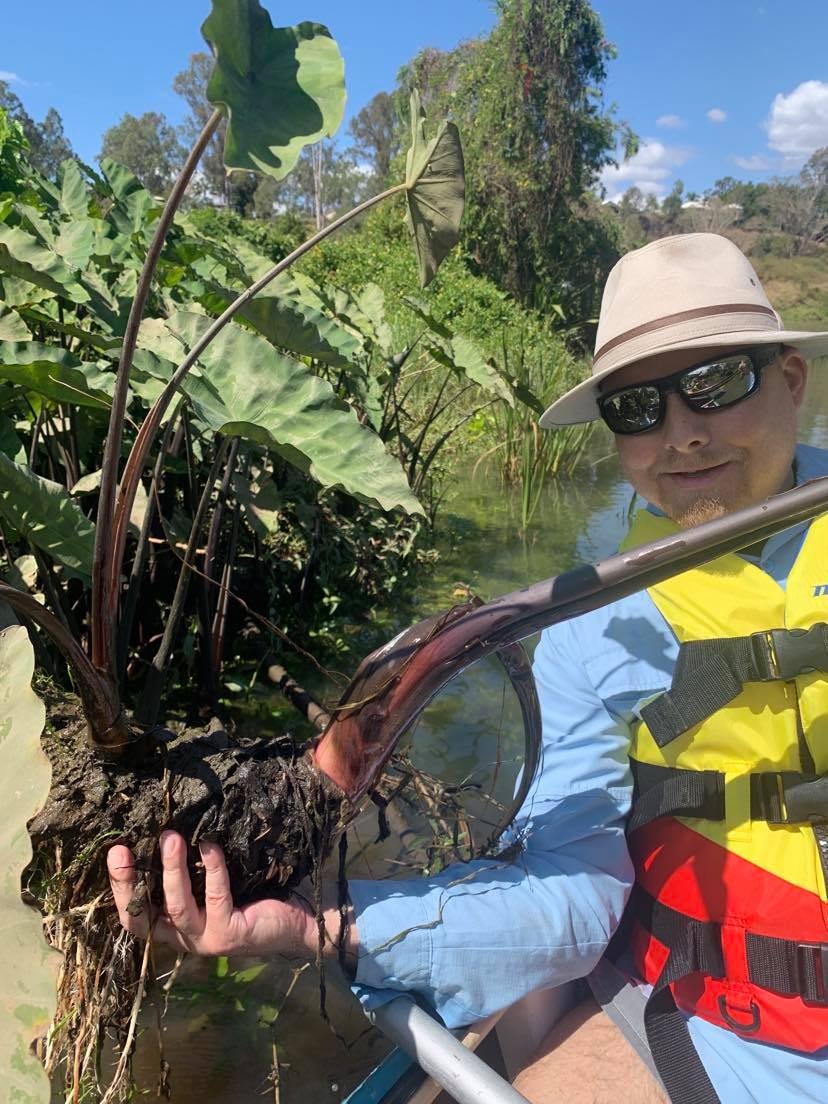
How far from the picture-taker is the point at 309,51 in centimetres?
91

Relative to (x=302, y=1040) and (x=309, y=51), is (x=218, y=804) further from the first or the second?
(x=309, y=51)

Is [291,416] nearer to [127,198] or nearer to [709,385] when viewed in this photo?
[709,385]

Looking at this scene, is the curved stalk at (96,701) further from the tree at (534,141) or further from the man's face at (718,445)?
the tree at (534,141)

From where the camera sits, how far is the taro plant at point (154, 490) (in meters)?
0.88

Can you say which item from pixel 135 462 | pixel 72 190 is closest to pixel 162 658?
pixel 135 462

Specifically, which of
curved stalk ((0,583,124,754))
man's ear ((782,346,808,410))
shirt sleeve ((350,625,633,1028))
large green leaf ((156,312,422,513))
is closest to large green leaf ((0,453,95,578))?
large green leaf ((156,312,422,513))

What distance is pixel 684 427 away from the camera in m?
1.04

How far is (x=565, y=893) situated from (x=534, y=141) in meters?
14.5

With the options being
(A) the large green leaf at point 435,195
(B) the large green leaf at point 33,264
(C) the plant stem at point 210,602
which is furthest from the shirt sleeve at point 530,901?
(B) the large green leaf at point 33,264

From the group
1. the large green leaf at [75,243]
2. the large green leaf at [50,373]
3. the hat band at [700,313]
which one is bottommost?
the hat band at [700,313]

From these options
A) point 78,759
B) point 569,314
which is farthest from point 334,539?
point 569,314

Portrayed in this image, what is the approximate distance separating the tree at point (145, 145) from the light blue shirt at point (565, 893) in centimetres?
3745

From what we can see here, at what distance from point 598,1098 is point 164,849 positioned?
68 cm

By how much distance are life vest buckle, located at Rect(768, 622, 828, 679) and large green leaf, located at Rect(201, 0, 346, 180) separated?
83 cm
